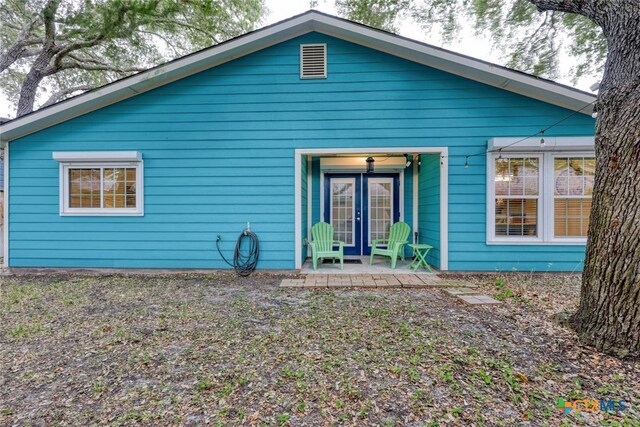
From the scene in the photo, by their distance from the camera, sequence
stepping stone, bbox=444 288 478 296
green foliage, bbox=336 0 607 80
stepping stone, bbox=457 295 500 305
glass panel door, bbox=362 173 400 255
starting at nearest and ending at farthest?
stepping stone, bbox=457 295 500 305 < stepping stone, bbox=444 288 478 296 < green foliage, bbox=336 0 607 80 < glass panel door, bbox=362 173 400 255

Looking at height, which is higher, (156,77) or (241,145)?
(156,77)

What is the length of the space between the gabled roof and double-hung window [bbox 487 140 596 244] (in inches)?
36.3

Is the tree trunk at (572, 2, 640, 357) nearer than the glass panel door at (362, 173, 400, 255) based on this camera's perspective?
Yes

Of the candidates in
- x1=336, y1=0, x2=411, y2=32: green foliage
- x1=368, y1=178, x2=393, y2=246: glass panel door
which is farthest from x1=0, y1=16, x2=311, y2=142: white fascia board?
x1=336, y1=0, x2=411, y2=32: green foliage

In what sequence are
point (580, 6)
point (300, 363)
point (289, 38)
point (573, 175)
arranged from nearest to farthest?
point (300, 363)
point (580, 6)
point (573, 175)
point (289, 38)

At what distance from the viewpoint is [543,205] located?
204 inches

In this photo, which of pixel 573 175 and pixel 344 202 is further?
pixel 344 202

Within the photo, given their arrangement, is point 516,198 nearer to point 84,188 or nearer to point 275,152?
point 275,152

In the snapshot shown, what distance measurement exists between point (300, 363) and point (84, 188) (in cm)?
548

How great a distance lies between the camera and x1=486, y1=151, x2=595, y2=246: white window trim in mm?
5125

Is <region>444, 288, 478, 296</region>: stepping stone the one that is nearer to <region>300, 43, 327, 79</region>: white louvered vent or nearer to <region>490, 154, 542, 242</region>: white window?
<region>490, 154, 542, 242</region>: white window

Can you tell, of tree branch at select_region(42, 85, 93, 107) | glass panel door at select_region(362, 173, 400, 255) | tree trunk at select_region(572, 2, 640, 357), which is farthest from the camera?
tree branch at select_region(42, 85, 93, 107)

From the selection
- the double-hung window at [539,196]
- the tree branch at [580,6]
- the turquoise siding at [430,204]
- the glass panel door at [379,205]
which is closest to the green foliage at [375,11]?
the turquoise siding at [430,204]

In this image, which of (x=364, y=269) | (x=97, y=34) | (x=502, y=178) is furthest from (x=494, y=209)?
(x=97, y=34)
